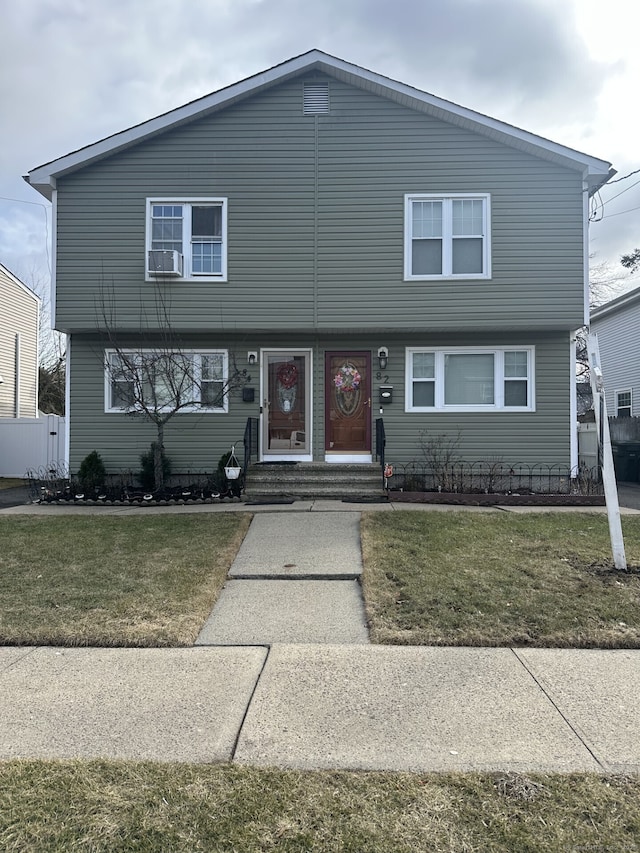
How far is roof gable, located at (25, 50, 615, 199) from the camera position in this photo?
1005 centimetres

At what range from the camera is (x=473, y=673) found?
3561 millimetres

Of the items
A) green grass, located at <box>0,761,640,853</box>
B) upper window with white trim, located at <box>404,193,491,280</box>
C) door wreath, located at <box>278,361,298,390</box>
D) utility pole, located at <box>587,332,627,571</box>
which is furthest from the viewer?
door wreath, located at <box>278,361,298,390</box>

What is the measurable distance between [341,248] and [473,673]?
332 inches

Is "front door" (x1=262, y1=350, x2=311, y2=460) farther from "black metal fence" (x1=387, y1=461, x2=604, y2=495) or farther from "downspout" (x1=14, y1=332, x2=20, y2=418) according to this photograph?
"downspout" (x1=14, y1=332, x2=20, y2=418)

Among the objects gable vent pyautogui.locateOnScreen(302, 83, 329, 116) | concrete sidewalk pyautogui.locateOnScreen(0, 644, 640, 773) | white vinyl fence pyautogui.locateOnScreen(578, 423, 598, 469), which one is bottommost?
concrete sidewalk pyautogui.locateOnScreen(0, 644, 640, 773)

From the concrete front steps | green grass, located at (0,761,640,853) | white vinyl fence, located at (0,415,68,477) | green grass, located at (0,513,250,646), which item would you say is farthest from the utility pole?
white vinyl fence, located at (0,415,68,477)

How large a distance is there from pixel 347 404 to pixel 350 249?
291cm

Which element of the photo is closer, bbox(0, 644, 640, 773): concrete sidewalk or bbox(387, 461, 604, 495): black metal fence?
bbox(0, 644, 640, 773): concrete sidewalk

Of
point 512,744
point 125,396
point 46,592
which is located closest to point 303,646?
point 512,744

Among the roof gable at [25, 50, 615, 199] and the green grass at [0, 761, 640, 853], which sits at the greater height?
the roof gable at [25, 50, 615, 199]

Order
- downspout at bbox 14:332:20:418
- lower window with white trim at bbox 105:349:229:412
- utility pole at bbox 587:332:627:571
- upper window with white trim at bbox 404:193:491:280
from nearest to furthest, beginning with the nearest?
1. utility pole at bbox 587:332:627:571
2. lower window with white trim at bbox 105:349:229:412
3. upper window with white trim at bbox 404:193:491:280
4. downspout at bbox 14:332:20:418

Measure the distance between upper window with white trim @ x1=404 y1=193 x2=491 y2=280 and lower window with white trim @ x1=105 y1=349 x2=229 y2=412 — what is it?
13.5ft

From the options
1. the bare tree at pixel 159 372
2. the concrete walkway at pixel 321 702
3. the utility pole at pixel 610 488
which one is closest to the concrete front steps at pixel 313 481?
the bare tree at pixel 159 372

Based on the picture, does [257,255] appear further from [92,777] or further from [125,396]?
[92,777]
